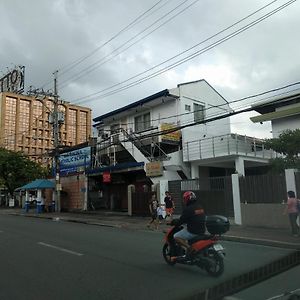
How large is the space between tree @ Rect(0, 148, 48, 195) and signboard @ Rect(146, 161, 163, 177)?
84.2ft

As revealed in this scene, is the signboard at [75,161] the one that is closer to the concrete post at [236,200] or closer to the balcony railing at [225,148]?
the balcony railing at [225,148]

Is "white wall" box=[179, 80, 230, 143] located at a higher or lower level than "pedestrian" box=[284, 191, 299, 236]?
higher

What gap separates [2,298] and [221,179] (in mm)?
17370

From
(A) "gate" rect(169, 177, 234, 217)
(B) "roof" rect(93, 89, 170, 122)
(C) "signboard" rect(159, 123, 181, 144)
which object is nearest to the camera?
(A) "gate" rect(169, 177, 234, 217)

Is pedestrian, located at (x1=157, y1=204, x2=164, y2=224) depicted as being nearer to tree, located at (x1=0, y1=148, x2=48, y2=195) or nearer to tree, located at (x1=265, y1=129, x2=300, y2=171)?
tree, located at (x1=265, y1=129, x2=300, y2=171)

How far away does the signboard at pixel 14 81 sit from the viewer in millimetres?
59522

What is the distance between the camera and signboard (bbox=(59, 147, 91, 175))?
36472mm

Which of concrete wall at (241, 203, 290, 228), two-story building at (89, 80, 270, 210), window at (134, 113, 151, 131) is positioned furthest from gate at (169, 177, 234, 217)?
window at (134, 113, 151, 131)

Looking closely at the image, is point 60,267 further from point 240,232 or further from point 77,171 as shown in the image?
point 77,171

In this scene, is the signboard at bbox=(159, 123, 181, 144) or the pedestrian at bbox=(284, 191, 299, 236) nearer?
the pedestrian at bbox=(284, 191, 299, 236)

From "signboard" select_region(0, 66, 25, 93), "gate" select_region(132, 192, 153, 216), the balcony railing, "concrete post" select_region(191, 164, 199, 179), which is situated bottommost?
"gate" select_region(132, 192, 153, 216)

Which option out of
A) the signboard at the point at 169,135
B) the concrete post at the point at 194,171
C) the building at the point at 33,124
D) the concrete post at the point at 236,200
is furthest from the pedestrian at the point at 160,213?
the building at the point at 33,124

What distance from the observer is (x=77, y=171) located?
3744cm

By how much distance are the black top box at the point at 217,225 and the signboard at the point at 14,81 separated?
52756 millimetres
